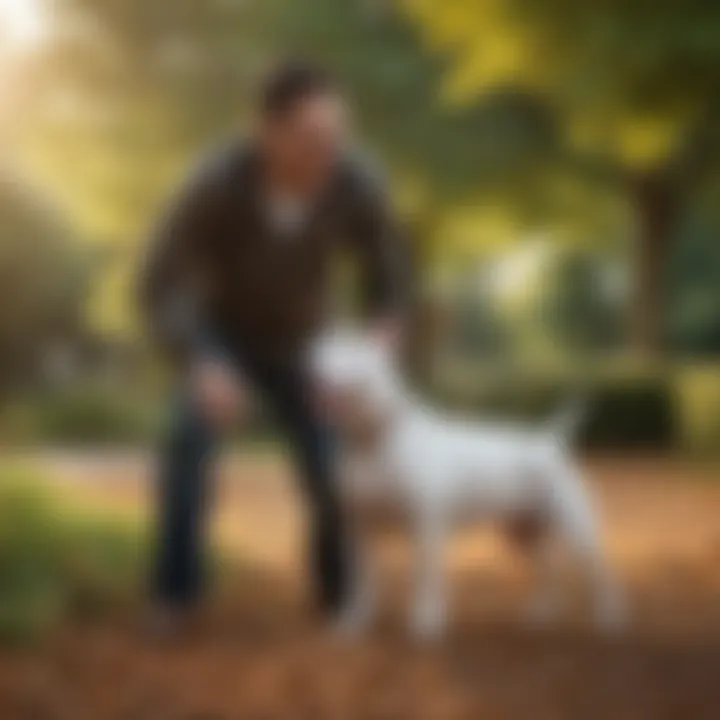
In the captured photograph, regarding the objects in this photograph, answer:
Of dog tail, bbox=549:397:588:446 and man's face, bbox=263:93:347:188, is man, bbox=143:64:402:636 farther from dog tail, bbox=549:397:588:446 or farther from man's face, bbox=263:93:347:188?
dog tail, bbox=549:397:588:446

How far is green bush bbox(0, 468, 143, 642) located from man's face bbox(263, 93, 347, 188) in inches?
12.8

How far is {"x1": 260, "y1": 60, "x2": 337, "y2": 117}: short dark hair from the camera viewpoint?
101cm

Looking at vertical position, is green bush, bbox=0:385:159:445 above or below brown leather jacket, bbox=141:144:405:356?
below

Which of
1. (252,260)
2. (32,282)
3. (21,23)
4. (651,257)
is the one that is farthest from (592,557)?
(21,23)

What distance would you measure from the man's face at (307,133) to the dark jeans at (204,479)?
0.16 m

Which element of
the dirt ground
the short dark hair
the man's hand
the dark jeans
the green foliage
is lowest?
the dirt ground

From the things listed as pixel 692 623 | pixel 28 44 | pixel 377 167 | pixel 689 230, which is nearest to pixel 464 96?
pixel 377 167

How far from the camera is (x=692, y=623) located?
102 centimetres

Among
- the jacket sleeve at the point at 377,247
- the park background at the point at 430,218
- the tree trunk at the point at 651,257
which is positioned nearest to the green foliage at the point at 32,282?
the park background at the point at 430,218

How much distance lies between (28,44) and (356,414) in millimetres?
404

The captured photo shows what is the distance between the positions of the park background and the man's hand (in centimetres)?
2

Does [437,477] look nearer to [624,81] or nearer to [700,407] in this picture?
[700,407]

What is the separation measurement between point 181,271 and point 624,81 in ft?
1.36

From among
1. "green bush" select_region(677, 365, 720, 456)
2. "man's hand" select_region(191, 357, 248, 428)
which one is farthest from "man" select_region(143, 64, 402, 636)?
"green bush" select_region(677, 365, 720, 456)
